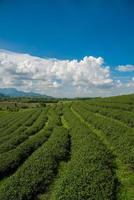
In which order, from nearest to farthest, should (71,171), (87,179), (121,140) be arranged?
(87,179), (71,171), (121,140)

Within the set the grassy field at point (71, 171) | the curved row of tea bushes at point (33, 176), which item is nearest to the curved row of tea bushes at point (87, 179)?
the grassy field at point (71, 171)

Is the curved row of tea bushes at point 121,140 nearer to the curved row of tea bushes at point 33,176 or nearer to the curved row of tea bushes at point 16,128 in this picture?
the curved row of tea bushes at point 33,176

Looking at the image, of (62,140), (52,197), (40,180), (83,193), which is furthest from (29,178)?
(62,140)

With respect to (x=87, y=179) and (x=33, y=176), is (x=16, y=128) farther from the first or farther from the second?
(x=87, y=179)

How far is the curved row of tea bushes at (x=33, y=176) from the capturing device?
41.4 ft

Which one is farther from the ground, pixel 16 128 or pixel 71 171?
pixel 71 171

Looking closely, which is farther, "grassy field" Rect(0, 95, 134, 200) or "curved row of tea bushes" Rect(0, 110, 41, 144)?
"curved row of tea bushes" Rect(0, 110, 41, 144)

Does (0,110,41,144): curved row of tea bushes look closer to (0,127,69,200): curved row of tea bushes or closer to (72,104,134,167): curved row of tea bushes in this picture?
(0,127,69,200): curved row of tea bushes

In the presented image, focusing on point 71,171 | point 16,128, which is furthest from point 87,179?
point 16,128

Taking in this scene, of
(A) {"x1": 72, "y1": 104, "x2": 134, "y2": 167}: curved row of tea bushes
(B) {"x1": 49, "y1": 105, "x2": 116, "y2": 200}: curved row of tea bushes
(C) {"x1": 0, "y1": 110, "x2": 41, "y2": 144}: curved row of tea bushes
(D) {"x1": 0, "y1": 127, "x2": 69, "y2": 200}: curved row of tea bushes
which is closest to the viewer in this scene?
(B) {"x1": 49, "y1": 105, "x2": 116, "y2": 200}: curved row of tea bushes

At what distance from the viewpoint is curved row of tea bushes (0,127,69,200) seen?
41.4ft

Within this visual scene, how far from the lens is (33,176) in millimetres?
14469

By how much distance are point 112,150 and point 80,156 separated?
388 cm

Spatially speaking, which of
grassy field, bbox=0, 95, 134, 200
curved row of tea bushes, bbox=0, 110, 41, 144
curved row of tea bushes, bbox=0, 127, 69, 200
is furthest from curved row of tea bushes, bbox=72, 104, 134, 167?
curved row of tea bushes, bbox=0, 110, 41, 144
